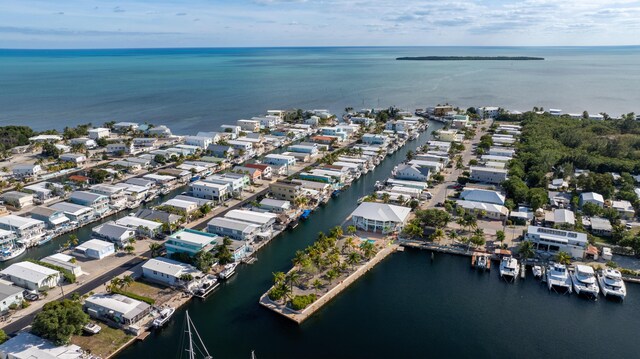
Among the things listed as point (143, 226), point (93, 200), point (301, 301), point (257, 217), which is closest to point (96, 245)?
point (143, 226)

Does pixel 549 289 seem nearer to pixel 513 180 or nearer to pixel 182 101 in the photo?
pixel 513 180

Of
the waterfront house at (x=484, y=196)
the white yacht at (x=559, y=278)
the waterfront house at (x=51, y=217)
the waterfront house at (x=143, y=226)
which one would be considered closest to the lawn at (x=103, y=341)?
the waterfront house at (x=143, y=226)

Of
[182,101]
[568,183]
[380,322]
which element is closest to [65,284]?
[380,322]

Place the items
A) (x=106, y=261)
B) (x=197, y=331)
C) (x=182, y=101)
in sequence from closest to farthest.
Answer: (x=197, y=331)
(x=106, y=261)
(x=182, y=101)

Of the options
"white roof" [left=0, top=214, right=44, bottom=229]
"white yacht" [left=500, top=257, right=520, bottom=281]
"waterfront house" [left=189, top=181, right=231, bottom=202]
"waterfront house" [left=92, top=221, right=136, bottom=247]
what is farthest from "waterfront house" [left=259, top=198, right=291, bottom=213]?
"white yacht" [left=500, top=257, right=520, bottom=281]

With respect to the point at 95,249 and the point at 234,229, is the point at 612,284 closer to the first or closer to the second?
the point at 234,229

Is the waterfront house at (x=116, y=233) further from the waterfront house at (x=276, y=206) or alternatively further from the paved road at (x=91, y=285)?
the waterfront house at (x=276, y=206)

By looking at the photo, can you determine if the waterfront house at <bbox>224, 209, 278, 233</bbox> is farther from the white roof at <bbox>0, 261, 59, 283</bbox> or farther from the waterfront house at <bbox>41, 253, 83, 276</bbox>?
the white roof at <bbox>0, 261, 59, 283</bbox>
